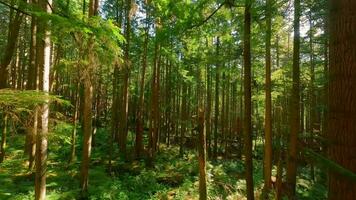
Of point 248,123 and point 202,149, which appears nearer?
point 248,123

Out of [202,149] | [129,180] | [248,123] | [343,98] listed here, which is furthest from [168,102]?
[343,98]

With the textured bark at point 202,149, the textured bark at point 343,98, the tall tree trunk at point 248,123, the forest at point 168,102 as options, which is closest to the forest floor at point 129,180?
the forest at point 168,102

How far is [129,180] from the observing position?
18.0m

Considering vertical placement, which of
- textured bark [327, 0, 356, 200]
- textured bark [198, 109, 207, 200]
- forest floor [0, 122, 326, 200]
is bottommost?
forest floor [0, 122, 326, 200]

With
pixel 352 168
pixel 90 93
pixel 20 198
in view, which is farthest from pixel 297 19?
pixel 20 198

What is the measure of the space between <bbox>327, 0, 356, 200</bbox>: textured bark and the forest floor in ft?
34.4

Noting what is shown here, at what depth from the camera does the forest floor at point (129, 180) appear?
15258 millimetres

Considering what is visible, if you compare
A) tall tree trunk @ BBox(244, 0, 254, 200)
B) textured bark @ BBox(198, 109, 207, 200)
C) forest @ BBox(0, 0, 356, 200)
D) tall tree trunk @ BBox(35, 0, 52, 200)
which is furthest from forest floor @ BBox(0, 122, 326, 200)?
tall tree trunk @ BBox(244, 0, 254, 200)

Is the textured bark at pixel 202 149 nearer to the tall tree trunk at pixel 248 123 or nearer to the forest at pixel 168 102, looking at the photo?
the forest at pixel 168 102

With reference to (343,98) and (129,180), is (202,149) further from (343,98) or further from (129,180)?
(129,180)

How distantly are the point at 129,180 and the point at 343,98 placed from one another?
16322 millimetres

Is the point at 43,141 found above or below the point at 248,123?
below

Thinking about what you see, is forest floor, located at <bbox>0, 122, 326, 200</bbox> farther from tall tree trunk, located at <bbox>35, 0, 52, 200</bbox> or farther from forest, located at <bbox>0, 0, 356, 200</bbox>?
tall tree trunk, located at <bbox>35, 0, 52, 200</bbox>

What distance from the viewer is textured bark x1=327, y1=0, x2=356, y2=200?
265 centimetres
